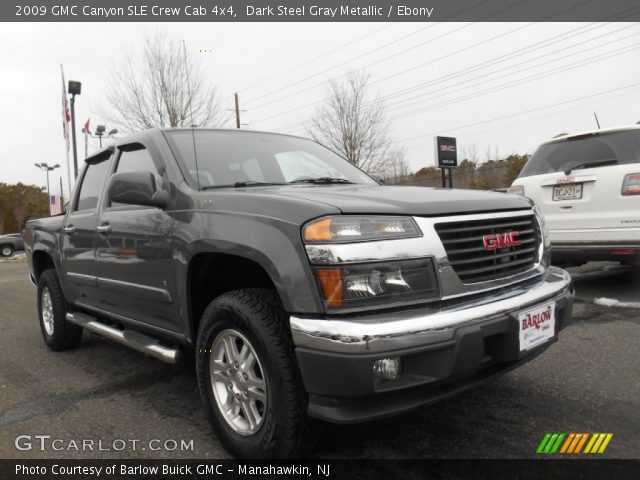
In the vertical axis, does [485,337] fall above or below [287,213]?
below

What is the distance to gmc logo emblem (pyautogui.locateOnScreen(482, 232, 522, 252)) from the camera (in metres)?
2.26

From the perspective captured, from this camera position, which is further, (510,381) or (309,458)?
(510,381)

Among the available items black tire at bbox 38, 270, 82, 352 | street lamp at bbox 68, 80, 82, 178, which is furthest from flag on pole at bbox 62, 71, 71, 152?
black tire at bbox 38, 270, 82, 352

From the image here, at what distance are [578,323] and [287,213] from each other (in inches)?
134

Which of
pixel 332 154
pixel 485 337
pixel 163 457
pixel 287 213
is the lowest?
pixel 163 457

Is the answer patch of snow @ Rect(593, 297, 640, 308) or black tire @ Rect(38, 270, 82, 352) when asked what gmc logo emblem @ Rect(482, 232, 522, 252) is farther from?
black tire @ Rect(38, 270, 82, 352)

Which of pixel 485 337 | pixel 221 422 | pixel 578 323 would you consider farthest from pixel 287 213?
pixel 578 323

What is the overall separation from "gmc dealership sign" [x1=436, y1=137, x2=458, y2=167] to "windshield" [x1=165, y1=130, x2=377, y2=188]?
1113cm

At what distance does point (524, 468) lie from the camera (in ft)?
6.95

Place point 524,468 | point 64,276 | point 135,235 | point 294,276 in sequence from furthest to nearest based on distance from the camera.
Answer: point 64,276, point 135,235, point 524,468, point 294,276

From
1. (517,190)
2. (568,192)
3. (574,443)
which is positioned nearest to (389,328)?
(574,443)

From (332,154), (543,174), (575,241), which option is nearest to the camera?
(332,154)

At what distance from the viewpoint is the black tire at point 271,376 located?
1.99 meters

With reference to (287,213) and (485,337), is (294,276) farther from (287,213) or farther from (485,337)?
(485,337)
